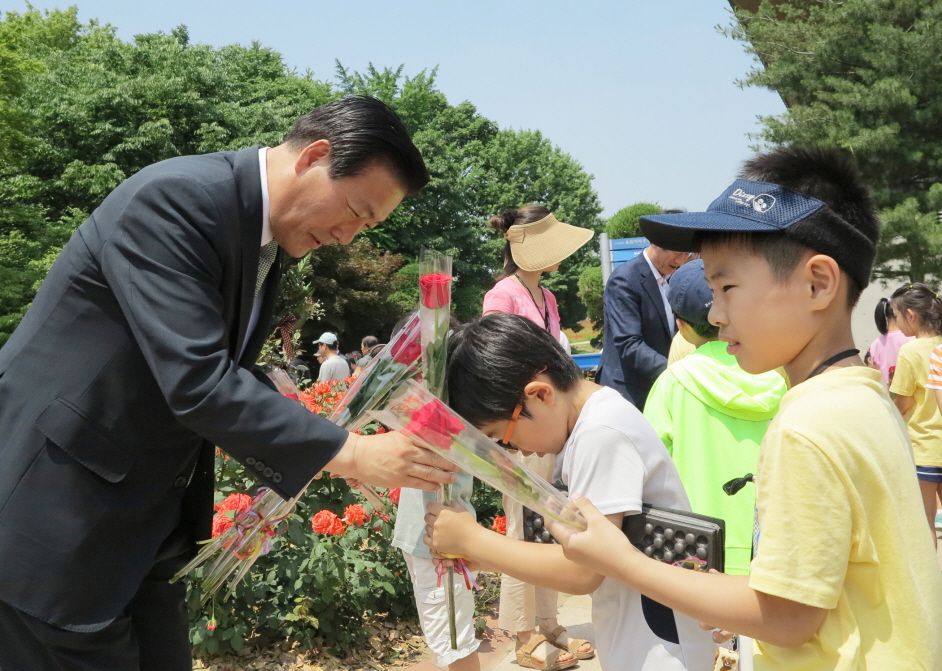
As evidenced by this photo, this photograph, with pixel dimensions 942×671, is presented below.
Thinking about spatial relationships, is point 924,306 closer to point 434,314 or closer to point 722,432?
point 722,432

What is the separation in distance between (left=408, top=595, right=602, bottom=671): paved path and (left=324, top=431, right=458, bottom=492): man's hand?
2505 millimetres

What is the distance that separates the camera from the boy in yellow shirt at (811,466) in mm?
1278

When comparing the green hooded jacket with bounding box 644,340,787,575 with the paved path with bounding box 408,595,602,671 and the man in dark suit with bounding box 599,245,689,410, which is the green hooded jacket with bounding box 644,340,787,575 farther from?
the paved path with bounding box 408,595,602,671

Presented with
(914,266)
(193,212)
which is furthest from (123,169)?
(193,212)

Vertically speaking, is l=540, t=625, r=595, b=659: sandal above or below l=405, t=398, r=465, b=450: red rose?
below

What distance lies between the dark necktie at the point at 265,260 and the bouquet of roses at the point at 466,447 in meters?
0.70

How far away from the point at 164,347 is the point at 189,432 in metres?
0.33

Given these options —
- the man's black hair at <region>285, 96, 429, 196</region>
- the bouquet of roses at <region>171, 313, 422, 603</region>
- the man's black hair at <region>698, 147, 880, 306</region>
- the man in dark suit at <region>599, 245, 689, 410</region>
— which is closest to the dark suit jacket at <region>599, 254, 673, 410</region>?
the man in dark suit at <region>599, 245, 689, 410</region>

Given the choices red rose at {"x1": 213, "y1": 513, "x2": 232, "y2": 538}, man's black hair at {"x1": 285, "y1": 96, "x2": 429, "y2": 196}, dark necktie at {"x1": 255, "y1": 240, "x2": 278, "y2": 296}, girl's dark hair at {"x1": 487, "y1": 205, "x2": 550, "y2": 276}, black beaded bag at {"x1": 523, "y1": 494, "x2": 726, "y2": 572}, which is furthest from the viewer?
girl's dark hair at {"x1": 487, "y1": 205, "x2": 550, "y2": 276}

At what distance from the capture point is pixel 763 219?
1453mm

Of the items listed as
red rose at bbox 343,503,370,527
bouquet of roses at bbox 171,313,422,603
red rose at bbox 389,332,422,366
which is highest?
red rose at bbox 389,332,422,366

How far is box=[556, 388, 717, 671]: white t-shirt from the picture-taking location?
184cm

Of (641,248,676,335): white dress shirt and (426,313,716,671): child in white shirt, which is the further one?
(641,248,676,335): white dress shirt

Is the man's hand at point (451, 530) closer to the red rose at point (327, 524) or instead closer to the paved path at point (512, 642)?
the red rose at point (327, 524)
